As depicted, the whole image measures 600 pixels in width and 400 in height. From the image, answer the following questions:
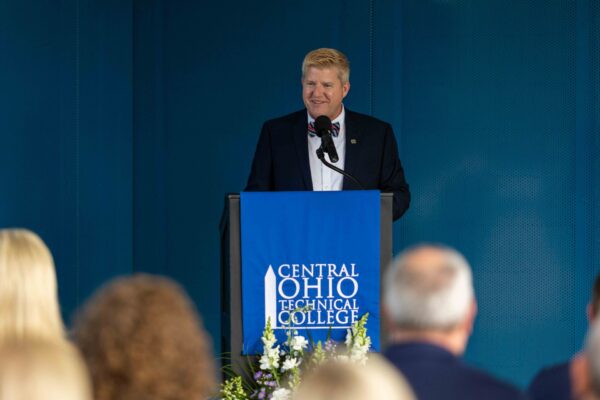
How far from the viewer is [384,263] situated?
470 centimetres

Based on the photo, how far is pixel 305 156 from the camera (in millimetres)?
5543

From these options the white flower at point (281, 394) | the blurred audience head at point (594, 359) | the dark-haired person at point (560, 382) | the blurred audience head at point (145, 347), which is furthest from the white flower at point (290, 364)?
the blurred audience head at point (594, 359)

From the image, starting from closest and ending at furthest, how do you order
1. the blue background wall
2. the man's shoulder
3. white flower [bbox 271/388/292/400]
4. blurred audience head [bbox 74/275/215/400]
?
blurred audience head [bbox 74/275/215/400]
the man's shoulder
white flower [bbox 271/388/292/400]
the blue background wall

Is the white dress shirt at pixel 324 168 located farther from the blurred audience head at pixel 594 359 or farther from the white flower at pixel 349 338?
the blurred audience head at pixel 594 359

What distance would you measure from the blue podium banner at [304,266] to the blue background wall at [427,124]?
284 cm

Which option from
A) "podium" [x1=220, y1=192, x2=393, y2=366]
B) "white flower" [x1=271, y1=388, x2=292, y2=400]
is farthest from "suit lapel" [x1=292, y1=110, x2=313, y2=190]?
"white flower" [x1=271, y1=388, x2=292, y2=400]

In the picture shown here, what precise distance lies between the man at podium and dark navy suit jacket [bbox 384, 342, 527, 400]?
9.81 ft

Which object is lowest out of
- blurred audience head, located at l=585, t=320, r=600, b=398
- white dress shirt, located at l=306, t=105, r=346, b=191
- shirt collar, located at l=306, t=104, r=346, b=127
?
blurred audience head, located at l=585, t=320, r=600, b=398

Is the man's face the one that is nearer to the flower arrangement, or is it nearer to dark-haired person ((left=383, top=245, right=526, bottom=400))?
the flower arrangement

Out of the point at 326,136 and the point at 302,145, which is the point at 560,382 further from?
the point at 302,145

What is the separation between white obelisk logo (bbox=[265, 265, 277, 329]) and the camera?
465 centimetres

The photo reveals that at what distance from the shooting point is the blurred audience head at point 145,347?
214 cm

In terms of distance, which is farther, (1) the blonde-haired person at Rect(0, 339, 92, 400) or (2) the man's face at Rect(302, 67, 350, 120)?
(2) the man's face at Rect(302, 67, 350, 120)

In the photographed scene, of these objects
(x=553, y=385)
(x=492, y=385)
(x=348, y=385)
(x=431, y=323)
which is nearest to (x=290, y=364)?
(x=553, y=385)
